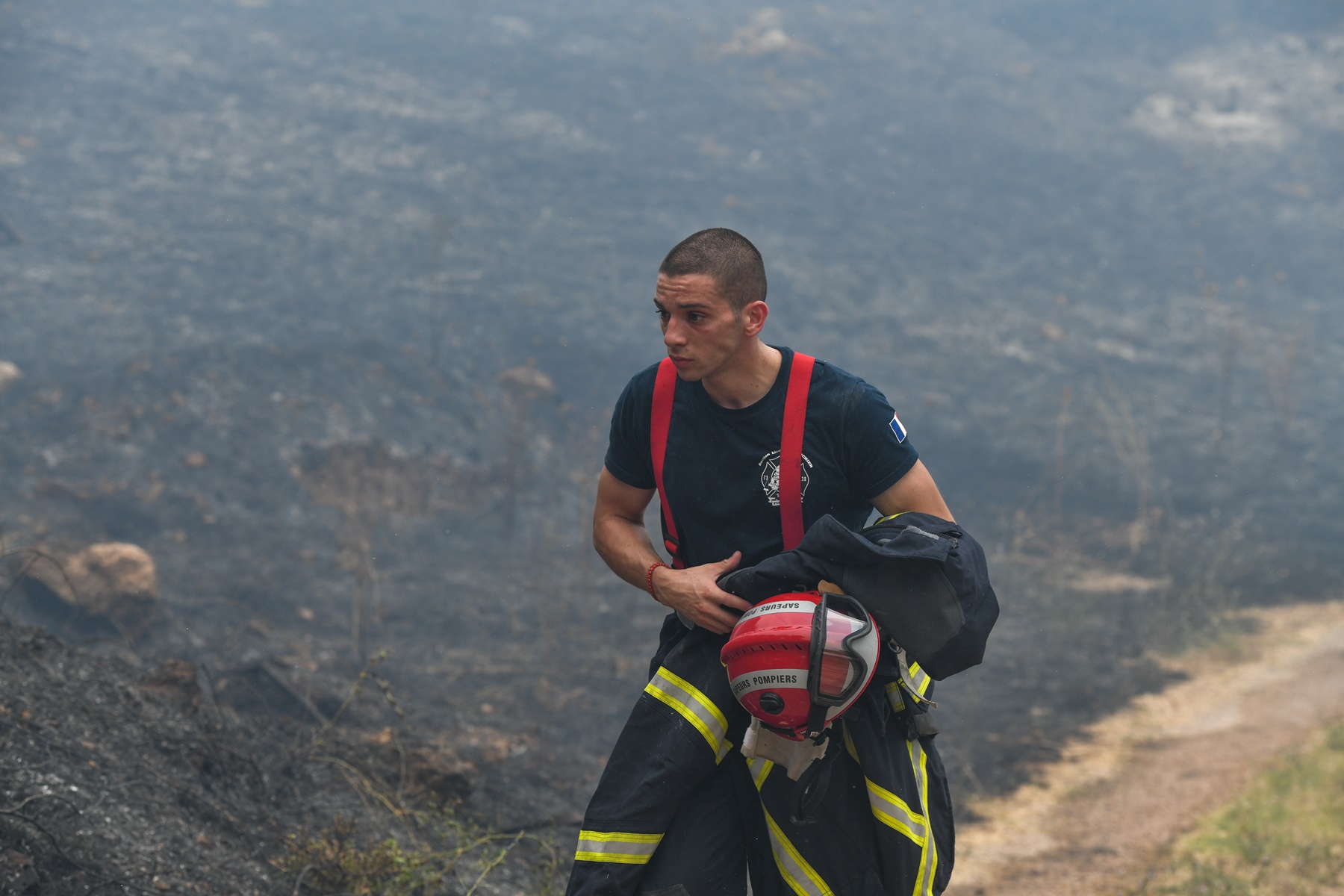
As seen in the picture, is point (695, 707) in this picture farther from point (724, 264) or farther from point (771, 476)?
point (724, 264)

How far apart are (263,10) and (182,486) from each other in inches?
663

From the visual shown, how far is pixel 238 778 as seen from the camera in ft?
14.3

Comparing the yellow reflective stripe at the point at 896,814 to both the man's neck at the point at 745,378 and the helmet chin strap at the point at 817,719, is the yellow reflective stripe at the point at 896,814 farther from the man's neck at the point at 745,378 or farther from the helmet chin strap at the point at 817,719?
the man's neck at the point at 745,378

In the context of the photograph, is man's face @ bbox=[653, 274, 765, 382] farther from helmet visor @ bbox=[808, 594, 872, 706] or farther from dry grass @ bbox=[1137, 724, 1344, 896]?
dry grass @ bbox=[1137, 724, 1344, 896]

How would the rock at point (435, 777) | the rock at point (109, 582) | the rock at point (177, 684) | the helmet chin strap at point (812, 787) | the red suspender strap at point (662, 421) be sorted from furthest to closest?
the rock at point (109, 582), the rock at point (435, 777), the rock at point (177, 684), the red suspender strap at point (662, 421), the helmet chin strap at point (812, 787)

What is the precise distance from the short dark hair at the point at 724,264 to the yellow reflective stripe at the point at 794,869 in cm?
125

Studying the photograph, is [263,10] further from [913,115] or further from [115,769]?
[115,769]

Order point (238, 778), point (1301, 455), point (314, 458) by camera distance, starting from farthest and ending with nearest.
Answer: point (1301, 455), point (314, 458), point (238, 778)

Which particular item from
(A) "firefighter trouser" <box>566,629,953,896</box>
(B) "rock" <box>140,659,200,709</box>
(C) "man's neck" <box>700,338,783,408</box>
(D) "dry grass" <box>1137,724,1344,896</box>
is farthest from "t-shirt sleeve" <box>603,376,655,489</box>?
(D) "dry grass" <box>1137,724,1344,896</box>

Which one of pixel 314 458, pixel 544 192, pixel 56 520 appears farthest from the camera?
pixel 544 192

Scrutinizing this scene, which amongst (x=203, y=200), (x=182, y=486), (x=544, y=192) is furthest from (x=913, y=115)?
(x=182, y=486)

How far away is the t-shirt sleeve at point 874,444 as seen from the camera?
2.49 m

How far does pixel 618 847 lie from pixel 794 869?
1.36ft

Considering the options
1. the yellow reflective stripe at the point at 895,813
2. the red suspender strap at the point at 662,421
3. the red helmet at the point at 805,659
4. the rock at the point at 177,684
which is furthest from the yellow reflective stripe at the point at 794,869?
the rock at the point at 177,684
